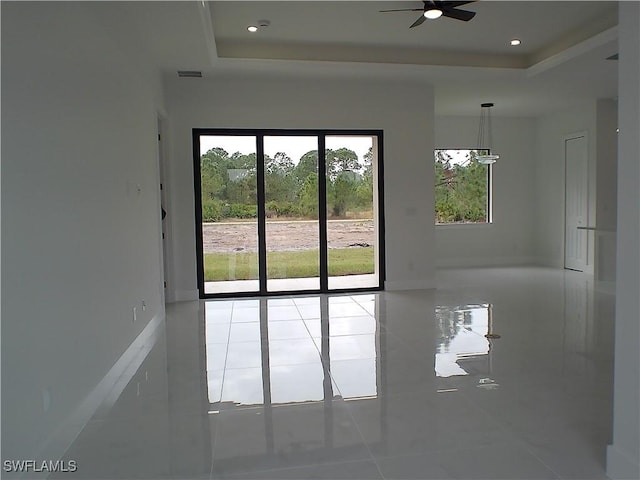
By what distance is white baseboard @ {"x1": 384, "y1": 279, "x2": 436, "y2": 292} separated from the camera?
7.29m

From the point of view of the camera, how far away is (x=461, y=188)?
9.96 m

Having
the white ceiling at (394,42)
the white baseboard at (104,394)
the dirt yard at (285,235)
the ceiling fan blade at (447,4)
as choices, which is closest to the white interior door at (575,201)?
the white ceiling at (394,42)

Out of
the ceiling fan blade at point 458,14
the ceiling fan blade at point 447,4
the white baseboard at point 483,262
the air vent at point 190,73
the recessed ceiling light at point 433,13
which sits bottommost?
the white baseboard at point 483,262

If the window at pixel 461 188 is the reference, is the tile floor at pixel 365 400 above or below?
below

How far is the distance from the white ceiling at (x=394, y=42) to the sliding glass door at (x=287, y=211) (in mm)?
1004

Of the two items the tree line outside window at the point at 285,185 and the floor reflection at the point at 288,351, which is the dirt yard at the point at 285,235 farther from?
the floor reflection at the point at 288,351

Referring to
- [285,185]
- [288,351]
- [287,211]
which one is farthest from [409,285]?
[288,351]

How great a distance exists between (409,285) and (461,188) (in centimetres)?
347

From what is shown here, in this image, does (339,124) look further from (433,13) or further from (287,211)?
(433,13)

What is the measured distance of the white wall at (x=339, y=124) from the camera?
21.9 ft

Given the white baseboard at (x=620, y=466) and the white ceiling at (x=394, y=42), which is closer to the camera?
the white baseboard at (x=620, y=466)

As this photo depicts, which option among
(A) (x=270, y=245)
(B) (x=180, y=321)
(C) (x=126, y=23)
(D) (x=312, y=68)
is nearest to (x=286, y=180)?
(A) (x=270, y=245)

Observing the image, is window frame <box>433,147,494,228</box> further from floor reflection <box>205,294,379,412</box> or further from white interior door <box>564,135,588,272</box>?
floor reflection <box>205,294,379,412</box>

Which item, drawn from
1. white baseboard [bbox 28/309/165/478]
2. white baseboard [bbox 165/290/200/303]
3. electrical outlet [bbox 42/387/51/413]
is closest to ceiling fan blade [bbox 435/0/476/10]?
white baseboard [bbox 28/309/165/478]
